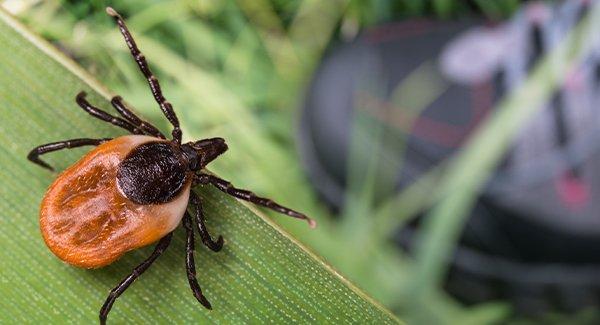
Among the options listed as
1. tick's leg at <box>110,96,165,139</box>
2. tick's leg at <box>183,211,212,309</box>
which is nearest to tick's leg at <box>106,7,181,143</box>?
tick's leg at <box>110,96,165,139</box>

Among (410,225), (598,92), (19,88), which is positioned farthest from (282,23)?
(19,88)

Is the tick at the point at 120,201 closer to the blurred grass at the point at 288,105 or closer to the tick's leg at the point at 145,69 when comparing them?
the tick's leg at the point at 145,69

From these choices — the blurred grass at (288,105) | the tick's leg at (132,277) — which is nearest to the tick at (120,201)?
the tick's leg at (132,277)

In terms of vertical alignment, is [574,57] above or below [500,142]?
above

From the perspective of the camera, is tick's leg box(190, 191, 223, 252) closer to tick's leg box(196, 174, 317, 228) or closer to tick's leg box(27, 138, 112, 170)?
tick's leg box(196, 174, 317, 228)

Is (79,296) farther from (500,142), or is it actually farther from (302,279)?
(500,142)

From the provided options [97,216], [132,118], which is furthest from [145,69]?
[97,216]
